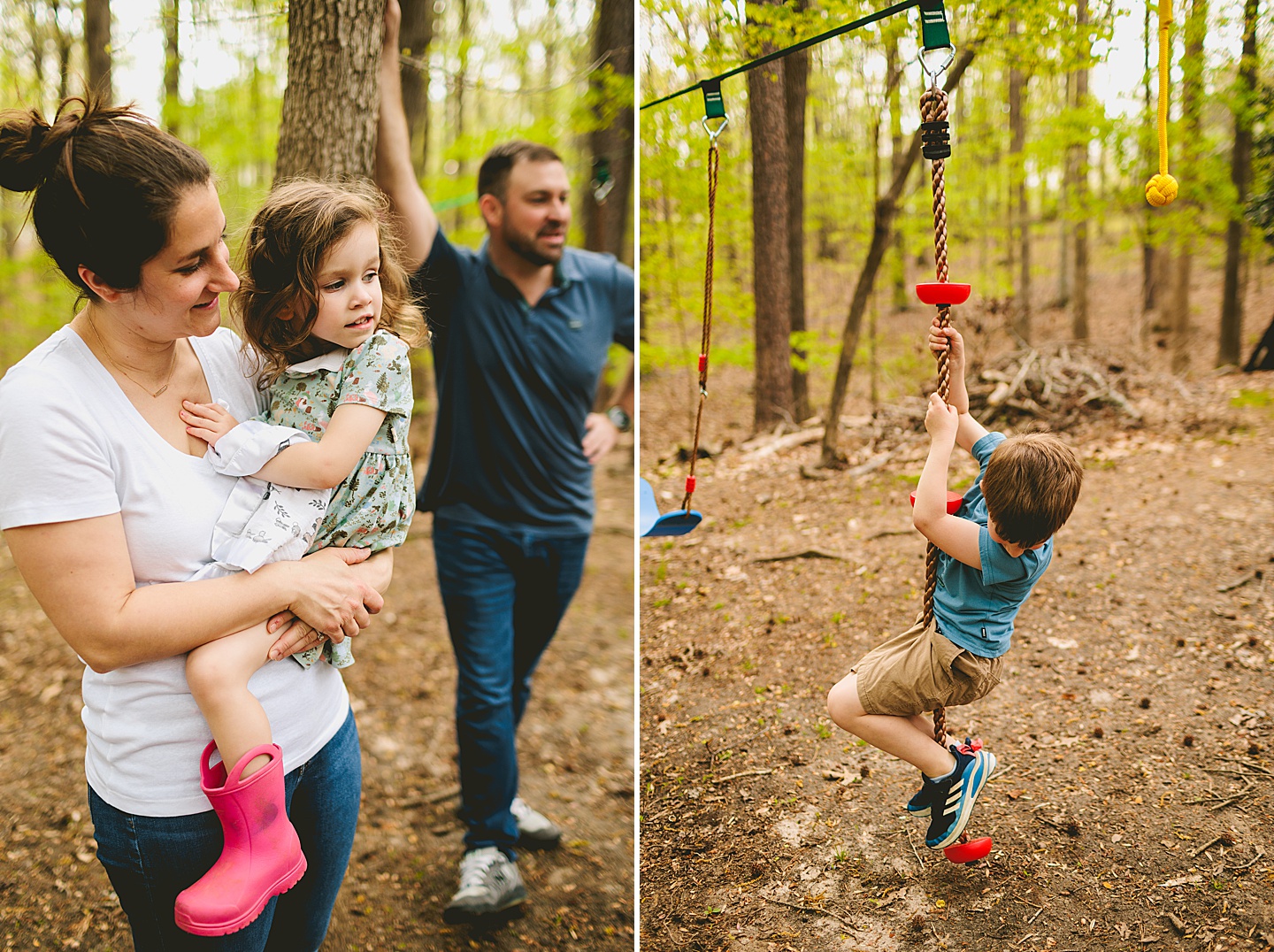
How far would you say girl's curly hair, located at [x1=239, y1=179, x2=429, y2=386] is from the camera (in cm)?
164

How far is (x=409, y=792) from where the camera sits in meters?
3.53

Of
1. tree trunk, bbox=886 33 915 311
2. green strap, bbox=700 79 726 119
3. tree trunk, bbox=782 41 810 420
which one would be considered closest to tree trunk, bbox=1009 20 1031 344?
tree trunk, bbox=886 33 915 311

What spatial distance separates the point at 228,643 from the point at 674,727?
92.4 inches

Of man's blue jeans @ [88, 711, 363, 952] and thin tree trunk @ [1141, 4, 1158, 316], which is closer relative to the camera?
man's blue jeans @ [88, 711, 363, 952]

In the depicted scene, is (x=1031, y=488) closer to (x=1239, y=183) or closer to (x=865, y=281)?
(x=865, y=281)

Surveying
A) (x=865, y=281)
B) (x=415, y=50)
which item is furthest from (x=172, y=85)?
(x=865, y=281)

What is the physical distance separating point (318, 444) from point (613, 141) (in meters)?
6.10

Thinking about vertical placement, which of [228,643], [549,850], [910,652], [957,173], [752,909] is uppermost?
[957,173]

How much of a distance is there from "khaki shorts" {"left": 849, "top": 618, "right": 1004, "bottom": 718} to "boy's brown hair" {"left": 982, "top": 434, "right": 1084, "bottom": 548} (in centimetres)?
36

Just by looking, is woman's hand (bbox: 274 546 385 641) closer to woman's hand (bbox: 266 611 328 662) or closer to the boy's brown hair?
woman's hand (bbox: 266 611 328 662)

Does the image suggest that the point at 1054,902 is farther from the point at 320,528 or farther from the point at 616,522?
the point at 616,522

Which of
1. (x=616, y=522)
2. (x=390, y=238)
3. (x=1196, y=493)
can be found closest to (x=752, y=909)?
(x=390, y=238)

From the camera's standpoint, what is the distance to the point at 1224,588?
405 centimetres

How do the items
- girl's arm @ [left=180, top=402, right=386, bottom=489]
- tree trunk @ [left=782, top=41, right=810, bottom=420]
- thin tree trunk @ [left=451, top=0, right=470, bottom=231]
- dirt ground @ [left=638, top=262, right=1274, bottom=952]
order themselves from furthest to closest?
tree trunk @ [left=782, top=41, right=810, bottom=420] → thin tree trunk @ [left=451, top=0, right=470, bottom=231] → dirt ground @ [left=638, top=262, right=1274, bottom=952] → girl's arm @ [left=180, top=402, right=386, bottom=489]
